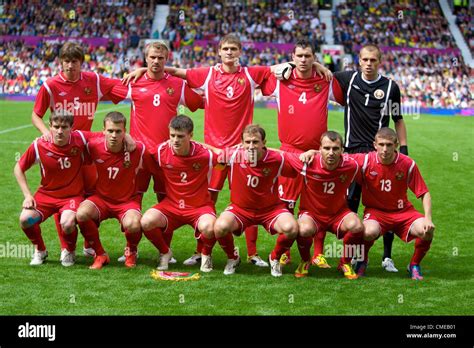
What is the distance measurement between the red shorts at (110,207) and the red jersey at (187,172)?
36cm

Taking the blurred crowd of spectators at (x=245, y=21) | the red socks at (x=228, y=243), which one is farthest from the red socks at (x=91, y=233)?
the blurred crowd of spectators at (x=245, y=21)

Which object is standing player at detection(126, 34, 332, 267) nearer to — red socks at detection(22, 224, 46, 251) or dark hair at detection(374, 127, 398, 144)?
dark hair at detection(374, 127, 398, 144)

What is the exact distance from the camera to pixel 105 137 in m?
6.59

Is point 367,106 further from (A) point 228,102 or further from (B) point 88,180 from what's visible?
(B) point 88,180

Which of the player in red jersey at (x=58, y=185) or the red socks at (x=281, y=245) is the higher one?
the player in red jersey at (x=58, y=185)

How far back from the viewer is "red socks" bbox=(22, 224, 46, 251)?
21.3 ft

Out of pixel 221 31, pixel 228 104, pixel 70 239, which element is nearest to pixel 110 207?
pixel 70 239

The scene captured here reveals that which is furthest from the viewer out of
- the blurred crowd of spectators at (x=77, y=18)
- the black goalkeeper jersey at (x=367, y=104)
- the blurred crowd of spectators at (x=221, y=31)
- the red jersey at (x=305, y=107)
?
the blurred crowd of spectators at (x=77, y=18)

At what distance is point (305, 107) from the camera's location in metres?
6.80

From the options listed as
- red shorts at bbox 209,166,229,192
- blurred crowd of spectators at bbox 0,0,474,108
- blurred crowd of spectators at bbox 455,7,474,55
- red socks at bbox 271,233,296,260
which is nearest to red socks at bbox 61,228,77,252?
red shorts at bbox 209,166,229,192

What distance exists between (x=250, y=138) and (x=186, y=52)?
93.4 feet

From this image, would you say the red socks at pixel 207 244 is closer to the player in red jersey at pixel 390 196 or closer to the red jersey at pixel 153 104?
the red jersey at pixel 153 104

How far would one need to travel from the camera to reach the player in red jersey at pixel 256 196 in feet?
20.6
